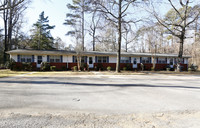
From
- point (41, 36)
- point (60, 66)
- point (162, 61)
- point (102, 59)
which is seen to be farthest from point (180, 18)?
point (41, 36)

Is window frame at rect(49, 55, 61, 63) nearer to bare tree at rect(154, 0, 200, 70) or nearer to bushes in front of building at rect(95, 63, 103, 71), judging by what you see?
bushes in front of building at rect(95, 63, 103, 71)

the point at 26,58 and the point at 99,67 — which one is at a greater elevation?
the point at 26,58

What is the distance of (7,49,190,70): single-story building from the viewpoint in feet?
59.3

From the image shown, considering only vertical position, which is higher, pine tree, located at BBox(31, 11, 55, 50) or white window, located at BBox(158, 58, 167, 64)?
pine tree, located at BBox(31, 11, 55, 50)

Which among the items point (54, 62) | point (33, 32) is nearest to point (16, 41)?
point (33, 32)

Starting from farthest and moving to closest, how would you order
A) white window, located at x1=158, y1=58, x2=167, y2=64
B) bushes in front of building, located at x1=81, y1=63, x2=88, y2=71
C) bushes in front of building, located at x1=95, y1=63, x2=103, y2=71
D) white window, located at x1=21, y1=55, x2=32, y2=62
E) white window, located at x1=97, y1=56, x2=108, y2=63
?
white window, located at x1=158, y1=58, x2=167, y2=64 < white window, located at x1=97, y1=56, x2=108, y2=63 < bushes in front of building, located at x1=95, y1=63, x2=103, y2=71 < bushes in front of building, located at x1=81, y1=63, x2=88, y2=71 < white window, located at x1=21, y1=55, x2=32, y2=62

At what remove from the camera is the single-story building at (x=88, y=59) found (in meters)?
18.1

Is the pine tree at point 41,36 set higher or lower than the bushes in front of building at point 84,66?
higher

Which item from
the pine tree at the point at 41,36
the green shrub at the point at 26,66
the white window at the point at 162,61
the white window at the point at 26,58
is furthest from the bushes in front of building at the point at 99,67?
the pine tree at the point at 41,36

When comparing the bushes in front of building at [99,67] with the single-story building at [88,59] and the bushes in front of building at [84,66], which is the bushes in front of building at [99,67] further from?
the bushes in front of building at [84,66]

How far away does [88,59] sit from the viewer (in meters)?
20.1

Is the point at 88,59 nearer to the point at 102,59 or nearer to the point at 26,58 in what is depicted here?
the point at 102,59

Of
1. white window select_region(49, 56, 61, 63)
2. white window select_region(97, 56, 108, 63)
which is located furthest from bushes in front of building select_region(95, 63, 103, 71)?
white window select_region(49, 56, 61, 63)

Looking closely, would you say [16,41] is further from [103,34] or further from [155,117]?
[155,117]
